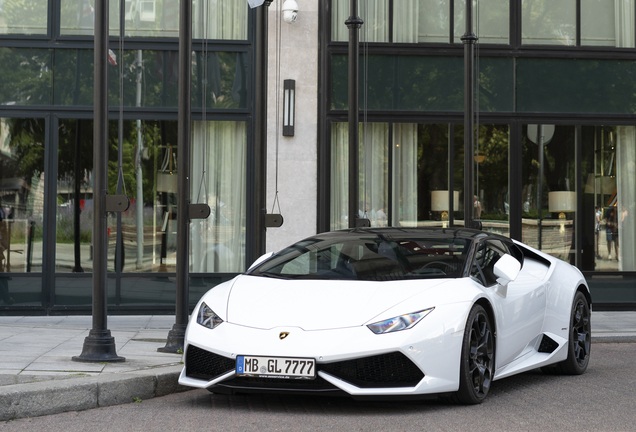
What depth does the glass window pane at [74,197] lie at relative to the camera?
44.7 feet

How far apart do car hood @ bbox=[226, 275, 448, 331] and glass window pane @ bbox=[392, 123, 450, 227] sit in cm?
830

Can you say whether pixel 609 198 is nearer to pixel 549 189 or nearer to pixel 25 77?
pixel 549 189

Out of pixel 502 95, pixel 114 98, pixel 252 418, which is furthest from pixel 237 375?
pixel 502 95

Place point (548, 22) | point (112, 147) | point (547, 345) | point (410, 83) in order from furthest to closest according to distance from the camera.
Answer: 1. point (548, 22)
2. point (410, 83)
3. point (112, 147)
4. point (547, 345)

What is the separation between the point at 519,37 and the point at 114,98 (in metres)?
6.54

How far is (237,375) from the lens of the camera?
5.88 meters

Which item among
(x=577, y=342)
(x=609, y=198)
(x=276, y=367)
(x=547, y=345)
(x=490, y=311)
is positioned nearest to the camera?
(x=276, y=367)

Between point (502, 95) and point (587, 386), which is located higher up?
point (502, 95)

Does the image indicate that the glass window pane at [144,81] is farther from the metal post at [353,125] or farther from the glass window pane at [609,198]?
the glass window pane at [609,198]

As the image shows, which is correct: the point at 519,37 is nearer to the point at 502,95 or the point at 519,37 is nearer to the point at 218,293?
the point at 502,95

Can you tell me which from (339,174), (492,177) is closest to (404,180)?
(339,174)

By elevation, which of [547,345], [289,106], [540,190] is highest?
[289,106]

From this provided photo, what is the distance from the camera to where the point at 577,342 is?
26.5 ft

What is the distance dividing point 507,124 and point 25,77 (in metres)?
7.54
